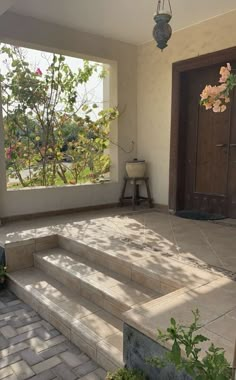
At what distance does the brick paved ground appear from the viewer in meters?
1.72

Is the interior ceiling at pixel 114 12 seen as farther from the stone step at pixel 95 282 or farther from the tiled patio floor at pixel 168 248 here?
the stone step at pixel 95 282

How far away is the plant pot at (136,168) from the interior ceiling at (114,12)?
1.81m

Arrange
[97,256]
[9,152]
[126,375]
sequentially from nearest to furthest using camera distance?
[126,375] < [97,256] < [9,152]

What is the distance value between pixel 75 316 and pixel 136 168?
2.81 m

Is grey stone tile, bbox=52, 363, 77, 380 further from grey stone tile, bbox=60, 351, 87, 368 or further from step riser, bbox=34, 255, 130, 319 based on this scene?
step riser, bbox=34, 255, 130, 319

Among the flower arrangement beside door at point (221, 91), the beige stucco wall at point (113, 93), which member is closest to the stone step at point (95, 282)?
the beige stucco wall at point (113, 93)

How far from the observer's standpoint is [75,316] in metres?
2.11

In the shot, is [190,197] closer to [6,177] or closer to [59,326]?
[6,177]

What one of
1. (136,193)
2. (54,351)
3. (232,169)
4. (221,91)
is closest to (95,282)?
(54,351)

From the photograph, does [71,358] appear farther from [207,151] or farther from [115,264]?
[207,151]

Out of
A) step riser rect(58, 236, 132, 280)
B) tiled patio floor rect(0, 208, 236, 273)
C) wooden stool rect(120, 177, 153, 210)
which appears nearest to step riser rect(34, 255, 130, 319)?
step riser rect(58, 236, 132, 280)

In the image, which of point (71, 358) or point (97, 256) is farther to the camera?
point (97, 256)

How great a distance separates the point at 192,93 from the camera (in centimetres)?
420

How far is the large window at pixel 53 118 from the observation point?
13.2 ft
